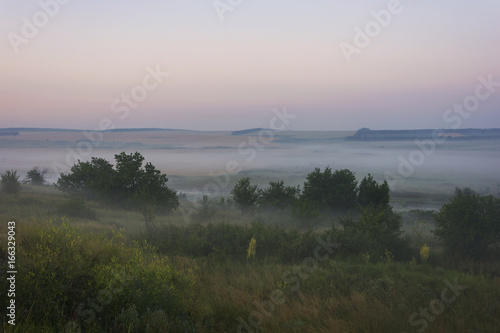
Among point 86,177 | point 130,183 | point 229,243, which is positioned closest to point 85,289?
point 229,243

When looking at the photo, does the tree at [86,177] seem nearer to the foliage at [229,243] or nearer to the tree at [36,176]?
the tree at [36,176]

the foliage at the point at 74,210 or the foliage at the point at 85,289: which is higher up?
the foliage at the point at 85,289

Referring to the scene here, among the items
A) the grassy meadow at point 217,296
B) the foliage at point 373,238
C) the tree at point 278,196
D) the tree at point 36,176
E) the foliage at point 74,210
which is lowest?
the tree at point 36,176

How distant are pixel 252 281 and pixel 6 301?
5.34 metres

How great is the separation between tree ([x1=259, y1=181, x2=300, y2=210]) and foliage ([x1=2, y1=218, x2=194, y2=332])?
101ft

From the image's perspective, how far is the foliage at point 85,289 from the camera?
434 cm

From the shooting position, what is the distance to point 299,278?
8.35 metres

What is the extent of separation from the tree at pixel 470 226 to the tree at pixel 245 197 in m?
19.4

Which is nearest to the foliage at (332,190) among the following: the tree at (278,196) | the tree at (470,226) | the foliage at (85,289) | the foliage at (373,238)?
the tree at (278,196)

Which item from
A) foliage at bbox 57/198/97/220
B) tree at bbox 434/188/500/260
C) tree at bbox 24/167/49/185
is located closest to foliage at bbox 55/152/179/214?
foliage at bbox 57/198/97/220

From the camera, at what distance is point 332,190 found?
35.9m

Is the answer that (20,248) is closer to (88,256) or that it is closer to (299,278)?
(88,256)

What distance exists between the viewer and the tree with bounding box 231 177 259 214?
35.3m

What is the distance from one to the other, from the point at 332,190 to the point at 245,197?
9977 millimetres
